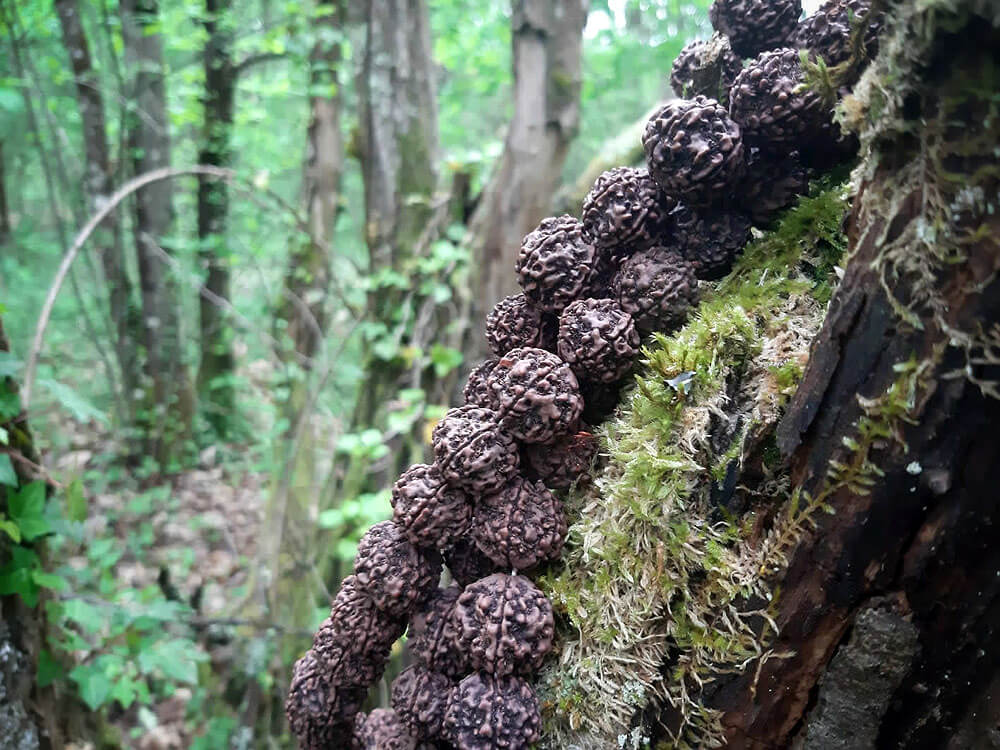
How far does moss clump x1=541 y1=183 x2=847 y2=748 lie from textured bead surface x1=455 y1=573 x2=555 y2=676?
2.4 inches

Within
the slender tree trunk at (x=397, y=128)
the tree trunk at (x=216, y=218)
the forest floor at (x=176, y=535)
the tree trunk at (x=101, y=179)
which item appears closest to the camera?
the forest floor at (x=176, y=535)

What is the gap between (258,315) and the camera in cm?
1020

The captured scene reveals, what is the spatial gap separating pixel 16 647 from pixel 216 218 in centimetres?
755

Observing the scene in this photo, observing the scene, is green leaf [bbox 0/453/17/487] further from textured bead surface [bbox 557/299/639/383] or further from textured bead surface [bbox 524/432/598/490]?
textured bead surface [bbox 557/299/639/383]

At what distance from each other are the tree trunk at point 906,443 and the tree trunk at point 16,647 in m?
2.43

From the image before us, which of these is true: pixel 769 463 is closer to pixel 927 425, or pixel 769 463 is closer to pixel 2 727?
pixel 927 425

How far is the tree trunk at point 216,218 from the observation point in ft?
26.1

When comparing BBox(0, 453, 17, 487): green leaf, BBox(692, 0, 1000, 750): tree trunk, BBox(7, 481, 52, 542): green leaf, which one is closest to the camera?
BBox(692, 0, 1000, 750): tree trunk

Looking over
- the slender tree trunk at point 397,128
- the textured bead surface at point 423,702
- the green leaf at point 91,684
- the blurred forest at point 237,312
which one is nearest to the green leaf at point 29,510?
the blurred forest at point 237,312

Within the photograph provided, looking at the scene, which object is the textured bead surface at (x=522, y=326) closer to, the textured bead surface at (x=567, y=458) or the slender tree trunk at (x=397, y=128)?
the textured bead surface at (x=567, y=458)

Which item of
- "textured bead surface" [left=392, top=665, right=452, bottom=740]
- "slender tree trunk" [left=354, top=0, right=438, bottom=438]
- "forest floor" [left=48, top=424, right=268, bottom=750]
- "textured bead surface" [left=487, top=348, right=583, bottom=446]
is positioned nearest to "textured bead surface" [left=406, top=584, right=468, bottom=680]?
"textured bead surface" [left=392, top=665, right=452, bottom=740]

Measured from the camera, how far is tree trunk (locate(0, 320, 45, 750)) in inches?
87.9

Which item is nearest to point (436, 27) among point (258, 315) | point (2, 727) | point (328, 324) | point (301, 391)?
point (258, 315)

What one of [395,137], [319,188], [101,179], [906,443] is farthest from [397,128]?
[906,443]
